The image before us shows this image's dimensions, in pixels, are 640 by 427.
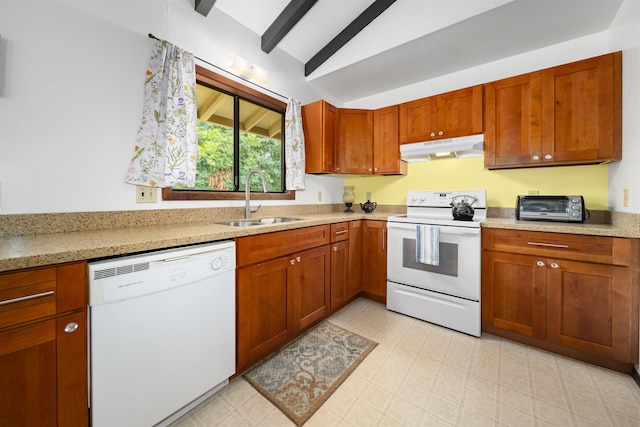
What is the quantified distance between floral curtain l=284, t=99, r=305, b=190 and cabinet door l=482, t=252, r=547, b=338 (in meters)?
1.83

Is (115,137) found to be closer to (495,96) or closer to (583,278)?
(495,96)

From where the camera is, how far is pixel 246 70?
211cm

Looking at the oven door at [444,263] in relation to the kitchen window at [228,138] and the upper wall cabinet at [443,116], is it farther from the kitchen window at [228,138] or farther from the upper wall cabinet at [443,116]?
the kitchen window at [228,138]

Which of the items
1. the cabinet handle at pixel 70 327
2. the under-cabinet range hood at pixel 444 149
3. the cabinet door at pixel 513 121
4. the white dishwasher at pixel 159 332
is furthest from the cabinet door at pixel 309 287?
the cabinet door at pixel 513 121

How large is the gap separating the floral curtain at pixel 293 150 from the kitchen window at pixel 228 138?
13cm

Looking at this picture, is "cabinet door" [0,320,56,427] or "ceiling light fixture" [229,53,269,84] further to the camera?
"ceiling light fixture" [229,53,269,84]

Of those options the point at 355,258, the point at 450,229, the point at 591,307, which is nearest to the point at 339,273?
the point at 355,258

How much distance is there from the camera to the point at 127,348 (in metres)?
1.03

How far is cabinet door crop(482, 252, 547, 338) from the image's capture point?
1816 millimetres

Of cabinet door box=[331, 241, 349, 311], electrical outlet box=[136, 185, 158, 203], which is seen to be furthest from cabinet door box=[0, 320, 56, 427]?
cabinet door box=[331, 241, 349, 311]

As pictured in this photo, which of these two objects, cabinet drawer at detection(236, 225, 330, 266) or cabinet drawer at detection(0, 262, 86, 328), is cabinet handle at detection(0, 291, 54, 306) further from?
cabinet drawer at detection(236, 225, 330, 266)

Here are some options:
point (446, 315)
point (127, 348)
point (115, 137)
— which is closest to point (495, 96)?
point (446, 315)

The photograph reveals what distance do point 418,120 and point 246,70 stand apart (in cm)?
177

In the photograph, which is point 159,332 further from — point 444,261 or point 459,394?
point 444,261
